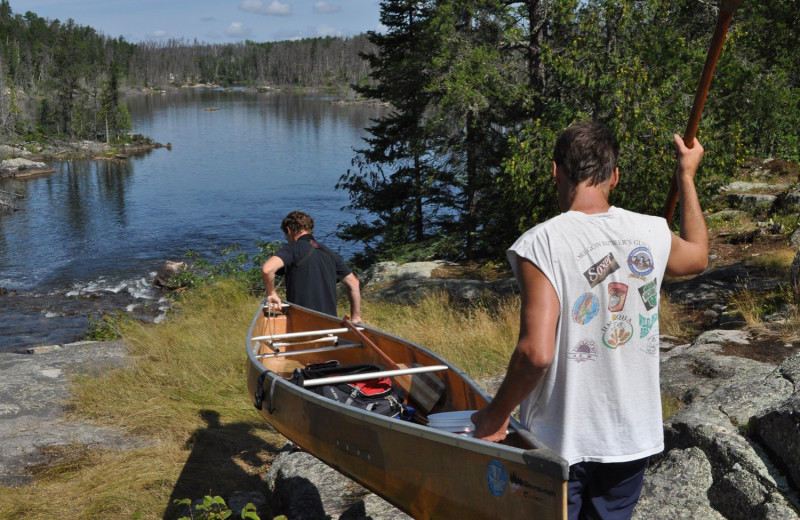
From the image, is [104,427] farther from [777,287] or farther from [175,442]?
[777,287]

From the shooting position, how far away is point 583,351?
2.48m

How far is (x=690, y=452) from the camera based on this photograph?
4.45 metres

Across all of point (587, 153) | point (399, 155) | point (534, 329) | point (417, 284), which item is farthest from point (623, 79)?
point (399, 155)

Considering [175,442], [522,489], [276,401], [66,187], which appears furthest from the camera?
[66,187]

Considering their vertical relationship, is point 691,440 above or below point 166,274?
above

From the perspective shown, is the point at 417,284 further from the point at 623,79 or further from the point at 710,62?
the point at 710,62

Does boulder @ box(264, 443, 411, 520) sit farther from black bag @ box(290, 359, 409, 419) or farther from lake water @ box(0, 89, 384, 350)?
lake water @ box(0, 89, 384, 350)

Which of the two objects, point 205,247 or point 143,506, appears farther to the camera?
point 205,247

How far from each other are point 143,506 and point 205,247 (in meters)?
27.9

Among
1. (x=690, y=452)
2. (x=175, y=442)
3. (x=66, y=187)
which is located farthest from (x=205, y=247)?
(x=690, y=452)

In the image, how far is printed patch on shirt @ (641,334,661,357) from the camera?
258cm

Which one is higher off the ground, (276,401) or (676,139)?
(676,139)

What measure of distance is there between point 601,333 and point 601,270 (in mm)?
214

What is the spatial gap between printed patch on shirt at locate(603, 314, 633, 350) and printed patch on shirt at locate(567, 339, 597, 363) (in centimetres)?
5
